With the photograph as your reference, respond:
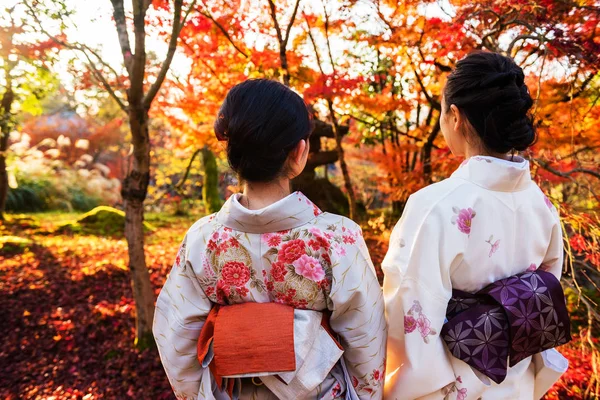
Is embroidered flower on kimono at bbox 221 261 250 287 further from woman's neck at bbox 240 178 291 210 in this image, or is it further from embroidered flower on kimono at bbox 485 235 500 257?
embroidered flower on kimono at bbox 485 235 500 257

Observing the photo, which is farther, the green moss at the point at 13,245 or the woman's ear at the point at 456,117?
the green moss at the point at 13,245

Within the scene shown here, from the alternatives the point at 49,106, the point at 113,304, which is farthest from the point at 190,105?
the point at 49,106

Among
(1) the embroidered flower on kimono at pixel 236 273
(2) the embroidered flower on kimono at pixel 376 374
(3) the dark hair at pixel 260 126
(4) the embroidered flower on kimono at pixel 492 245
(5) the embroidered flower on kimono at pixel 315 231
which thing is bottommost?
(2) the embroidered flower on kimono at pixel 376 374

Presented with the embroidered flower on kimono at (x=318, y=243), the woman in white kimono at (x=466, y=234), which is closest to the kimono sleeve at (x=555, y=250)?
the woman in white kimono at (x=466, y=234)

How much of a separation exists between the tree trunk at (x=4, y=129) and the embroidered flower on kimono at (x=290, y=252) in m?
8.11

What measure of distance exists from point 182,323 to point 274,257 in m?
0.51

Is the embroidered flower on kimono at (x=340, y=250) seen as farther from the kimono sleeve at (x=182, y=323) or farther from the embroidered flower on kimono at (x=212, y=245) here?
the kimono sleeve at (x=182, y=323)

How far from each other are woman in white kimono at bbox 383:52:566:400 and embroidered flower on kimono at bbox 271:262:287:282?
0.46 metres

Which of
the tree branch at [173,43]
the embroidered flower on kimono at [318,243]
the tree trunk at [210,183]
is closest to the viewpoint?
the embroidered flower on kimono at [318,243]

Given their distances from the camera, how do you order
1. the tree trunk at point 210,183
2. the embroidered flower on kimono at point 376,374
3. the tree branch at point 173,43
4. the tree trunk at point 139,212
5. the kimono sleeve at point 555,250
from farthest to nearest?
1. the tree trunk at point 210,183
2. the tree trunk at point 139,212
3. the tree branch at point 173,43
4. the kimono sleeve at point 555,250
5. the embroidered flower on kimono at point 376,374

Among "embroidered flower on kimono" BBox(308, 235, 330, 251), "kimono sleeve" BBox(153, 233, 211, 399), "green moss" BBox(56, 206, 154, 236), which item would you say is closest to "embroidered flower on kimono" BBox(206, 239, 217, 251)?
"kimono sleeve" BBox(153, 233, 211, 399)

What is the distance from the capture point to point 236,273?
1494mm

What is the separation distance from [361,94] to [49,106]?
21271 millimetres

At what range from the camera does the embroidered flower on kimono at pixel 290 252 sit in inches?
57.5
